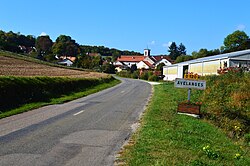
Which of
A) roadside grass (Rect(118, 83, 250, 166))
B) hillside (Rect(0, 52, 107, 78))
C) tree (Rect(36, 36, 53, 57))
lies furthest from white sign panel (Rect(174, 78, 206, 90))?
tree (Rect(36, 36, 53, 57))

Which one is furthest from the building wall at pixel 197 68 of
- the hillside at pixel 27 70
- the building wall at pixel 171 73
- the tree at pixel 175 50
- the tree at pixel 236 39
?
the tree at pixel 175 50

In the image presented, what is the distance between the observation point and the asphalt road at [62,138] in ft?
23.9

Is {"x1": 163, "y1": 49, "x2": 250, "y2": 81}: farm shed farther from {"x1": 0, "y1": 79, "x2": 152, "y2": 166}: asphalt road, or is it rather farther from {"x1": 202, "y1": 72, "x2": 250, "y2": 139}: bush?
{"x1": 0, "y1": 79, "x2": 152, "y2": 166}: asphalt road

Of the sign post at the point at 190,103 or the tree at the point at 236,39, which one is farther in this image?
the tree at the point at 236,39

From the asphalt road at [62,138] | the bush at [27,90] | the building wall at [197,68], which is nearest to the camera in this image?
the asphalt road at [62,138]

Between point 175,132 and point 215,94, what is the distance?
13420mm

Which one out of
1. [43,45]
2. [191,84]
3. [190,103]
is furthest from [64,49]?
[190,103]

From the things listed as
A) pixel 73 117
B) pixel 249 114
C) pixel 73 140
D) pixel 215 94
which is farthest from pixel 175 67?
pixel 73 140

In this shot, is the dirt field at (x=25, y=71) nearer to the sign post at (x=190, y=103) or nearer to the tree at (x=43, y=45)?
the sign post at (x=190, y=103)

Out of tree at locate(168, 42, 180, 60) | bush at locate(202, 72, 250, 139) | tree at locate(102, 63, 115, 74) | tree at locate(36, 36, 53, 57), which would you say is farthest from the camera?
tree at locate(168, 42, 180, 60)

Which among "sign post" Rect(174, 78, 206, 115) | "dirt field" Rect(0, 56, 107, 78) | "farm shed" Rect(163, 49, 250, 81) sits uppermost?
"farm shed" Rect(163, 49, 250, 81)

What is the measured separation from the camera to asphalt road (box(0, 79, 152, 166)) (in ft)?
23.9

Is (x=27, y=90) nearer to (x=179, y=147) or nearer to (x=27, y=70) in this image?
(x=179, y=147)

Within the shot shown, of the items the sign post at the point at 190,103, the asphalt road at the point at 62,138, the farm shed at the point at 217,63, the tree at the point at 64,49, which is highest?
the tree at the point at 64,49
